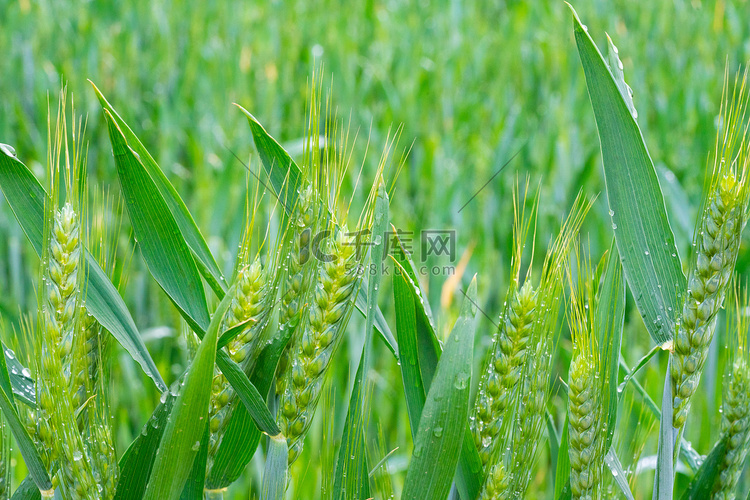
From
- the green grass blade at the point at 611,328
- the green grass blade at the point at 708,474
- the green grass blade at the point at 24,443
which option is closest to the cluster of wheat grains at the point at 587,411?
the green grass blade at the point at 611,328

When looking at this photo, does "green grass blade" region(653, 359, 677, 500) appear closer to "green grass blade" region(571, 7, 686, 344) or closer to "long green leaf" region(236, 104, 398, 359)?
"green grass blade" region(571, 7, 686, 344)

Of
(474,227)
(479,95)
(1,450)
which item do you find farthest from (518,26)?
(1,450)

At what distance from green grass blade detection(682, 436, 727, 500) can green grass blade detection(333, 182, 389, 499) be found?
25 cm

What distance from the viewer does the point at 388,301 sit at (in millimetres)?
1352

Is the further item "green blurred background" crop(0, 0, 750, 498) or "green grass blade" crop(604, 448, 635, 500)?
"green blurred background" crop(0, 0, 750, 498)

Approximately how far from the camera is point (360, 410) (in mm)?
426

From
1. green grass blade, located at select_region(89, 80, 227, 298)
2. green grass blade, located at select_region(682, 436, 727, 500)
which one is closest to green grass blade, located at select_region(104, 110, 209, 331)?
green grass blade, located at select_region(89, 80, 227, 298)

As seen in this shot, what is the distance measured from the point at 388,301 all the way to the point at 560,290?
0.91m

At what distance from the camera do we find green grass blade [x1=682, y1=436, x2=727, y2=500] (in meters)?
0.49

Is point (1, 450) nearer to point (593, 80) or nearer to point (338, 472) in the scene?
point (338, 472)

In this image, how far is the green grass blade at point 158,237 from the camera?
425mm

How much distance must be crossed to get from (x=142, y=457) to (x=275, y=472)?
83 millimetres

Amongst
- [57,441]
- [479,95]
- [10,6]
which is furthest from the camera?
[10,6]

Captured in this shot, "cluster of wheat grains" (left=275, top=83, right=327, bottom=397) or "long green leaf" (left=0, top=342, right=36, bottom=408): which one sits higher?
"cluster of wheat grains" (left=275, top=83, right=327, bottom=397)
